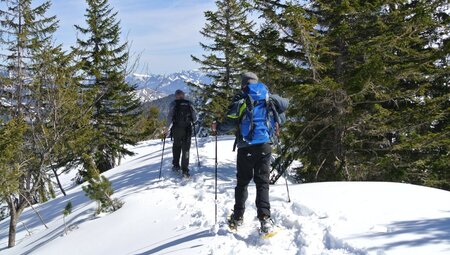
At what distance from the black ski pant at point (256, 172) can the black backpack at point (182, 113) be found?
518 cm

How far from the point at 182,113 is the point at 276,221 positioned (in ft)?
18.0

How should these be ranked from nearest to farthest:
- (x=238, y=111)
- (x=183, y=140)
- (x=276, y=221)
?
(x=238, y=111)
(x=276, y=221)
(x=183, y=140)

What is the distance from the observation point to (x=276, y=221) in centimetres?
604

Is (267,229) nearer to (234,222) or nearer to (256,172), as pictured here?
(234,222)

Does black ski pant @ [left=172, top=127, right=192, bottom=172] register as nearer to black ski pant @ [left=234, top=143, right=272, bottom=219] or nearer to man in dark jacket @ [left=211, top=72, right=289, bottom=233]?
man in dark jacket @ [left=211, top=72, right=289, bottom=233]

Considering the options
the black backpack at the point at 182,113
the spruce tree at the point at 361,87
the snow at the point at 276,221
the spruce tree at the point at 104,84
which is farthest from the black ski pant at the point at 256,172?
the spruce tree at the point at 104,84

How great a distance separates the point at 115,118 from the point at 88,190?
1765 centimetres

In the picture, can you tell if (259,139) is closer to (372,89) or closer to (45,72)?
(372,89)

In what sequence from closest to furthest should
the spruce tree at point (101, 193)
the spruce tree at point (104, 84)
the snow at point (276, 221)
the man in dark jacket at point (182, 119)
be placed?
the snow at point (276, 221) → the spruce tree at point (101, 193) → the man in dark jacket at point (182, 119) → the spruce tree at point (104, 84)

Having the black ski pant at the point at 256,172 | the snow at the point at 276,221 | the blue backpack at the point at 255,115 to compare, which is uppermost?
the blue backpack at the point at 255,115

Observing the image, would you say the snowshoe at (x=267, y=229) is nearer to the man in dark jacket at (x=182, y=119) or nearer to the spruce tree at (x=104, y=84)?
the man in dark jacket at (x=182, y=119)

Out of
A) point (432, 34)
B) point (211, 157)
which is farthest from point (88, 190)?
point (432, 34)

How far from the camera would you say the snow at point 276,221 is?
471 centimetres

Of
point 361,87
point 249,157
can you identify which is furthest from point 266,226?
point 361,87
